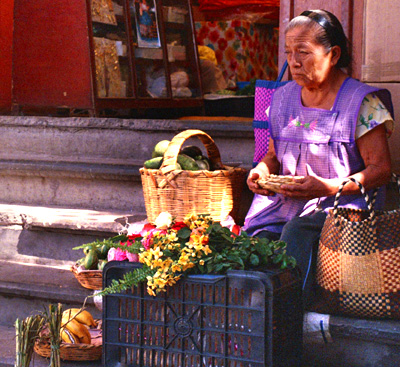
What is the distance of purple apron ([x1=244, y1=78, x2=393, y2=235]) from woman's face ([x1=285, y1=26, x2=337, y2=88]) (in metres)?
0.12

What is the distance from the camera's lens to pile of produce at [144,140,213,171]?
11.5ft

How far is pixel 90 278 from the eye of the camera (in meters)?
3.33

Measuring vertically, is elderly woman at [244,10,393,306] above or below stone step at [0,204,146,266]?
above

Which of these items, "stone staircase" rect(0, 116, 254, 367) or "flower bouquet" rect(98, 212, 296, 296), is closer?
"flower bouquet" rect(98, 212, 296, 296)

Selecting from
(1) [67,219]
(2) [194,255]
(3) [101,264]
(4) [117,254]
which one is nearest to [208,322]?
(2) [194,255]

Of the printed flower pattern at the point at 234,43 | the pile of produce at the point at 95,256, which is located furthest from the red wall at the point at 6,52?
the printed flower pattern at the point at 234,43

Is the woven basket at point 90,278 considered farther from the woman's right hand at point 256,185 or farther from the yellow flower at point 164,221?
the woman's right hand at point 256,185

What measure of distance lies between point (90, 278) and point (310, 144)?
1305mm

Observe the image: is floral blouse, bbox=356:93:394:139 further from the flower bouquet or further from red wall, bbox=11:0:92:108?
red wall, bbox=11:0:92:108

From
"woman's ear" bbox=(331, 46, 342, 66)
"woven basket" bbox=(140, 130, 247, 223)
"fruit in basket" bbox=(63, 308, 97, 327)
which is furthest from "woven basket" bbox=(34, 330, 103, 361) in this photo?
"woman's ear" bbox=(331, 46, 342, 66)

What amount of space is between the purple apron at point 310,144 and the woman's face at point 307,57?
0.12 metres

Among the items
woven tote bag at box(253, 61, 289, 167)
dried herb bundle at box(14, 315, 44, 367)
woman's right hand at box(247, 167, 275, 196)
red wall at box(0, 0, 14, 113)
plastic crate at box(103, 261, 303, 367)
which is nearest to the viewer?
plastic crate at box(103, 261, 303, 367)

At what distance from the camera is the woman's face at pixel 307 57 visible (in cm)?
292

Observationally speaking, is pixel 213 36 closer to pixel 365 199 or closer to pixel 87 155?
pixel 87 155
